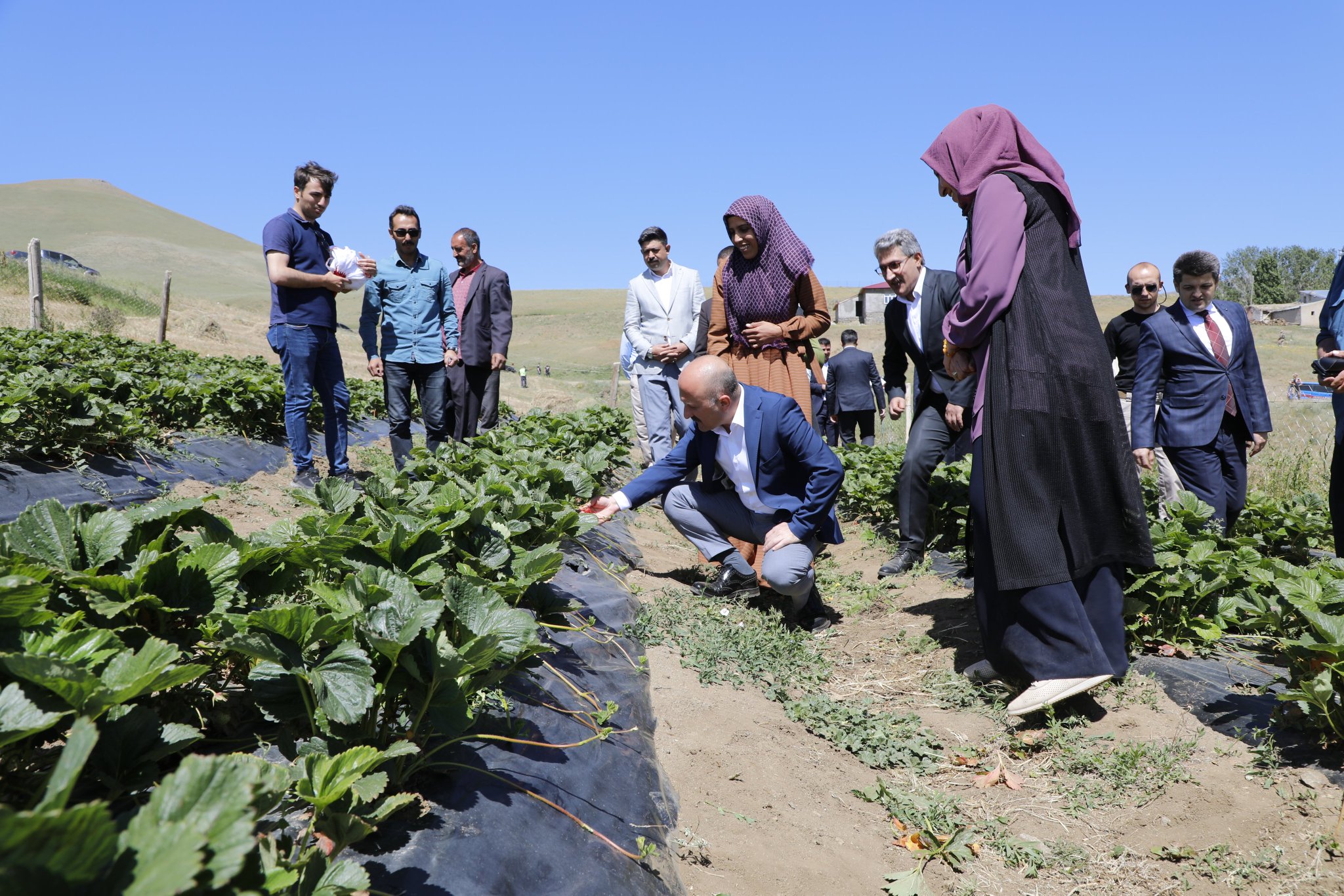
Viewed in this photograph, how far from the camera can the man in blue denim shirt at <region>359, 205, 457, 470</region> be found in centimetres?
589

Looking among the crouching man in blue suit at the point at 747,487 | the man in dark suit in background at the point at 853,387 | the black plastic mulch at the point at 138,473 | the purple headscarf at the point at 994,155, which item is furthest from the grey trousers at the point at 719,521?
the man in dark suit in background at the point at 853,387

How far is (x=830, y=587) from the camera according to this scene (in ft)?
16.3

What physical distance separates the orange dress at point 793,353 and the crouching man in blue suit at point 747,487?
96 centimetres

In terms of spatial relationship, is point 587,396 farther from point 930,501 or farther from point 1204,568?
point 1204,568

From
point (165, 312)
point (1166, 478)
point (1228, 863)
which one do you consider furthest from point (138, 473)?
point (165, 312)

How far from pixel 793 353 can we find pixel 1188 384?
2068 mm

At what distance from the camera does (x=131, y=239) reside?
78.0 meters

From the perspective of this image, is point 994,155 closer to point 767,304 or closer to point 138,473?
point 767,304

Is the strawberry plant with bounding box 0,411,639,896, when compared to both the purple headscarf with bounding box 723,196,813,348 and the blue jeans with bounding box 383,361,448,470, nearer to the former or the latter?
the purple headscarf with bounding box 723,196,813,348

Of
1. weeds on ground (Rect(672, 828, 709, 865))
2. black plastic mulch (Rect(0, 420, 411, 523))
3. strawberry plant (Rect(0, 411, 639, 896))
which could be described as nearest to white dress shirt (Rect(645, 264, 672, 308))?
black plastic mulch (Rect(0, 420, 411, 523))

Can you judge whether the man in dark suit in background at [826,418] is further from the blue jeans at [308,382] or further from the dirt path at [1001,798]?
the dirt path at [1001,798]

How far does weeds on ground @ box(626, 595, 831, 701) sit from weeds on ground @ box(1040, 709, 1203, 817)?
95 cm

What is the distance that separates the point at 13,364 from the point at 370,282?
9.93 feet

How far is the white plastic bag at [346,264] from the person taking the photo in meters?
5.29
